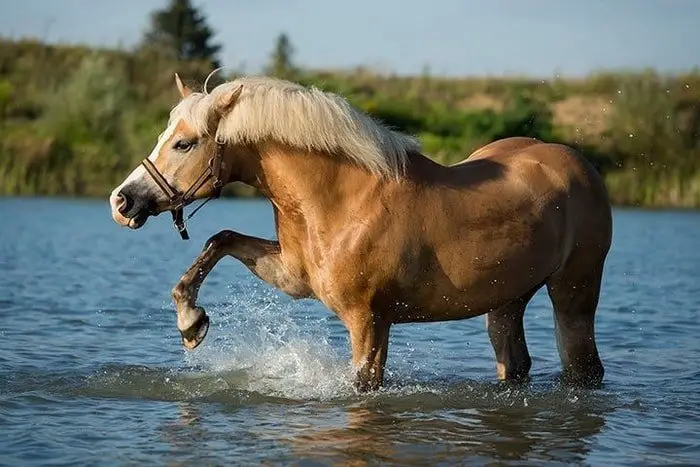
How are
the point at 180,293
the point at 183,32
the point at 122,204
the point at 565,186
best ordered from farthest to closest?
the point at 183,32, the point at 565,186, the point at 180,293, the point at 122,204

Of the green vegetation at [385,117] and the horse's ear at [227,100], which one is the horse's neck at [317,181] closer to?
the horse's ear at [227,100]

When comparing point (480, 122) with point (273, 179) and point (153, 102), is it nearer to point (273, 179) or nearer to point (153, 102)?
point (153, 102)

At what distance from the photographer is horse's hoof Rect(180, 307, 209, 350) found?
7.39m

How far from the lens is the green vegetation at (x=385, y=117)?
107 ft

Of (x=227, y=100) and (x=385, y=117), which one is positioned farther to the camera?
(x=385, y=117)

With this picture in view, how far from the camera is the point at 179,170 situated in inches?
277

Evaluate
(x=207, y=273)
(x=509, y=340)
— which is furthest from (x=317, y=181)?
(x=509, y=340)

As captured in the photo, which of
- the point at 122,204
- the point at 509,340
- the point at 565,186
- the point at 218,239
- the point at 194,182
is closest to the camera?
the point at 122,204

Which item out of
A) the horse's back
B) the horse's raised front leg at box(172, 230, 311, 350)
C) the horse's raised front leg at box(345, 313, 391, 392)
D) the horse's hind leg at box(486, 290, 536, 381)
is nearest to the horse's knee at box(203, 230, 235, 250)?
the horse's raised front leg at box(172, 230, 311, 350)

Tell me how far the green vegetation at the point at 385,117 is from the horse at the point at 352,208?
18.1 meters

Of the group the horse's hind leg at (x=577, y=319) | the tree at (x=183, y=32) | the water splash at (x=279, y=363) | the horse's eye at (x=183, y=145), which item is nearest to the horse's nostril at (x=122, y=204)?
the horse's eye at (x=183, y=145)

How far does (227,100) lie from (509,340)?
278cm

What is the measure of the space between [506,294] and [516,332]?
32.7 inches

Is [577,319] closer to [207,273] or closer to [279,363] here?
[279,363]
